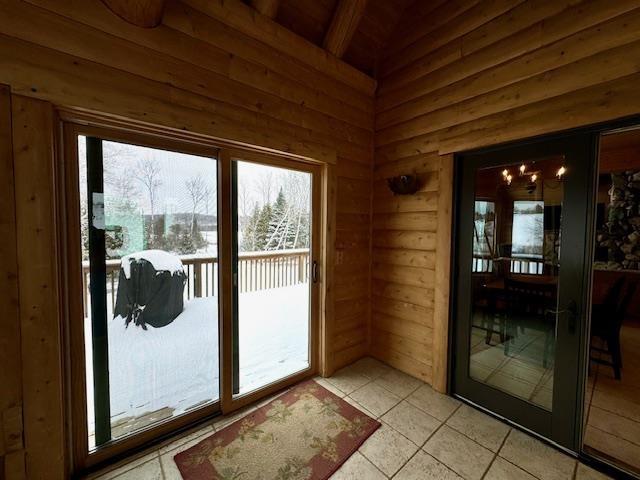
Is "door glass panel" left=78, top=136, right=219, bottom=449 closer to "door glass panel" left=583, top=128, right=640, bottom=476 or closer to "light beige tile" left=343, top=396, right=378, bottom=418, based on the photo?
"light beige tile" left=343, top=396, right=378, bottom=418

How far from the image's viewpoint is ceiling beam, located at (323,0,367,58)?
2.24 metres

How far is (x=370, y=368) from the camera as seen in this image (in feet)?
9.32

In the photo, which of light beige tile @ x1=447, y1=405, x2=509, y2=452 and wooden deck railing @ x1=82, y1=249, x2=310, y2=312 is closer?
wooden deck railing @ x1=82, y1=249, x2=310, y2=312

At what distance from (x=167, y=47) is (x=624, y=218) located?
673 cm

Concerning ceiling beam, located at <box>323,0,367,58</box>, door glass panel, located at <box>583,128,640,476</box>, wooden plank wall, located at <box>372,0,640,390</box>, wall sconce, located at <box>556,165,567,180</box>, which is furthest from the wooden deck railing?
door glass panel, located at <box>583,128,640,476</box>

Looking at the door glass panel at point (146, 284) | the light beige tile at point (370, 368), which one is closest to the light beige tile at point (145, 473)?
the door glass panel at point (146, 284)

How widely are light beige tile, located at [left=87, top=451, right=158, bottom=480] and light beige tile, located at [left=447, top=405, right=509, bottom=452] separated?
7.08ft

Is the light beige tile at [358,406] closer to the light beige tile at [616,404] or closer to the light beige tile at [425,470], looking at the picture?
the light beige tile at [425,470]

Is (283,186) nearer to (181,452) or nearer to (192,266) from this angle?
(192,266)

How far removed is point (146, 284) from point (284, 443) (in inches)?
57.9

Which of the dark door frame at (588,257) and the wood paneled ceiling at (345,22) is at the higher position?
the wood paneled ceiling at (345,22)

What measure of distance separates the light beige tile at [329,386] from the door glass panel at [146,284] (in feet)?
3.19

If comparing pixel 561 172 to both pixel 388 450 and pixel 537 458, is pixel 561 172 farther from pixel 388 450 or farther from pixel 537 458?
pixel 388 450

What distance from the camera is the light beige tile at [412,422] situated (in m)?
1.93
